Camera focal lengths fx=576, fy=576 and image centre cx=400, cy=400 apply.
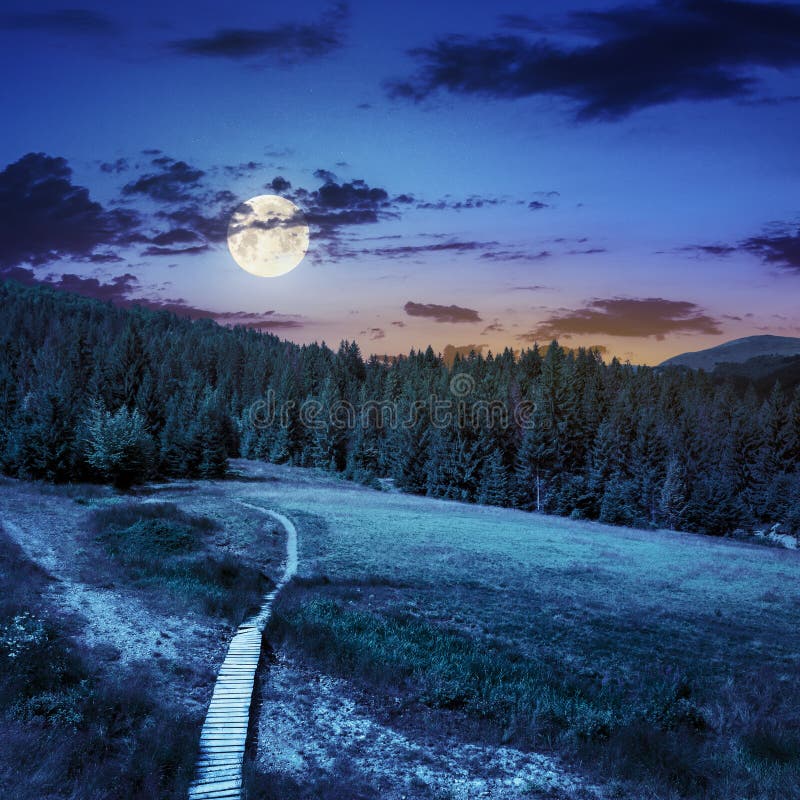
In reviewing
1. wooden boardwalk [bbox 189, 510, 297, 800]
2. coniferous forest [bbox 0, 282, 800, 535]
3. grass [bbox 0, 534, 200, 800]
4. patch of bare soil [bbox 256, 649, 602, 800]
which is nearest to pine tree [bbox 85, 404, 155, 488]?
coniferous forest [bbox 0, 282, 800, 535]

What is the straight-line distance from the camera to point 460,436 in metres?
75.2

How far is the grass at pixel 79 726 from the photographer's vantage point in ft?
31.3

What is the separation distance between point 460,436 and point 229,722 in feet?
209

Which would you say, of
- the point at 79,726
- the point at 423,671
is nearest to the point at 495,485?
the point at 423,671

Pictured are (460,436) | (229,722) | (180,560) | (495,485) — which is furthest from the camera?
(460,436)

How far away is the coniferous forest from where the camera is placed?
5153 centimetres

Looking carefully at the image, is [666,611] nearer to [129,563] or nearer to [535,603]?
[535,603]

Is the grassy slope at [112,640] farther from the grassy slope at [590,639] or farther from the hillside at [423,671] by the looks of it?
the grassy slope at [590,639]

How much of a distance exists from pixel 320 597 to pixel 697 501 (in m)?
51.9

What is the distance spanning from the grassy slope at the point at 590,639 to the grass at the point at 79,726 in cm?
553

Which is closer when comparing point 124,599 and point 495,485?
point 124,599

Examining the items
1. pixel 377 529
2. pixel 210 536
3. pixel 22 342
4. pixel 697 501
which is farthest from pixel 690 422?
pixel 22 342

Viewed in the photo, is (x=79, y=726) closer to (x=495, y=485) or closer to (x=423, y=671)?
(x=423, y=671)

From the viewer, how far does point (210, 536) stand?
32500mm
